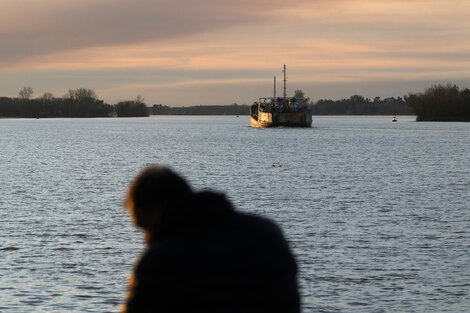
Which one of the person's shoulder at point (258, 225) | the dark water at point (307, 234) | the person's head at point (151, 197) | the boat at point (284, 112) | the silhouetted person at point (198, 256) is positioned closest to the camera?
the silhouetted person at point (198, 256)

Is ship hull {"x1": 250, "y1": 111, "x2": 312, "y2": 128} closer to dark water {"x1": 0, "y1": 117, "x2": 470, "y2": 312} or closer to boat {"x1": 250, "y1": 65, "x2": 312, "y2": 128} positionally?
boat {"x1": 250, "y1": 65, "x2": 312, "y2": 128}

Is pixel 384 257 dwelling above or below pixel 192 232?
below

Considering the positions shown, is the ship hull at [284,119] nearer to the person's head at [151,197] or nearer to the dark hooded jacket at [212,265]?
the dark hooded jacket at [212,265]

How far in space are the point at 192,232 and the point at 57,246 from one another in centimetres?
2001

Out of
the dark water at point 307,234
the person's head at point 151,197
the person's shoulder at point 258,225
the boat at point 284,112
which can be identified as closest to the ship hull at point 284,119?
the boat at point 284,112

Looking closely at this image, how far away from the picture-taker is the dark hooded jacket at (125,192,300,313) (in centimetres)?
461

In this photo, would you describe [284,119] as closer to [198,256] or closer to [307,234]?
[307,234]

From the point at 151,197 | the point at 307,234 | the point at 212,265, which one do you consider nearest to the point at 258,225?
the point at 212,265

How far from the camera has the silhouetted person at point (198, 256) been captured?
4605 millimetres

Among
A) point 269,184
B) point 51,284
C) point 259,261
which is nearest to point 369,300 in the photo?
point 51,284

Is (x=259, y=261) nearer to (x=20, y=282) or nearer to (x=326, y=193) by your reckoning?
(x=20, y=282)

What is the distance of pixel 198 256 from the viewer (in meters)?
4.70

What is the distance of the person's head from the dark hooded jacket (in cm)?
5

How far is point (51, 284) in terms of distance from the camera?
18.7 meters
